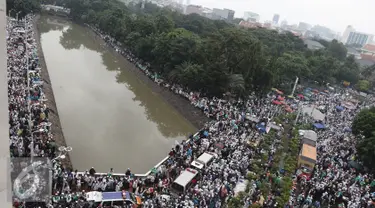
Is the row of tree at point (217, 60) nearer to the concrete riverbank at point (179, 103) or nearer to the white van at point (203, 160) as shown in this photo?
the concrete riverbank at point (179, 103)

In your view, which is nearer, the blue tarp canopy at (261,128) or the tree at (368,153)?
the tree at (368,153)

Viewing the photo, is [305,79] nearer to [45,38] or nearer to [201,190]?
[201,190]

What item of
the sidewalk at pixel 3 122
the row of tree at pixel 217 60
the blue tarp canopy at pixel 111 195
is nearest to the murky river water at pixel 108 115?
the row of tree at pixel 217 60

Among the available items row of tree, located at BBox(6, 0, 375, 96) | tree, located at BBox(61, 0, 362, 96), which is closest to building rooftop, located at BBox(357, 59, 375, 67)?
tree, located at BBox(61, 0, 362, 96)

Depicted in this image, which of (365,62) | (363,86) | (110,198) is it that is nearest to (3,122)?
(110,198)

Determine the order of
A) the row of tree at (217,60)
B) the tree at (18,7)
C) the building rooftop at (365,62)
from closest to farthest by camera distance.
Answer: the row of tree at (217,60)
the tree at (18,7)
the building rooftop at (365,62)

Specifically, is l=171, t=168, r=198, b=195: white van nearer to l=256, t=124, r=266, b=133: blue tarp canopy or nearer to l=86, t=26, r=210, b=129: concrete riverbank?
l=256, t=124, r=266, b=133: blue tarp canopy
